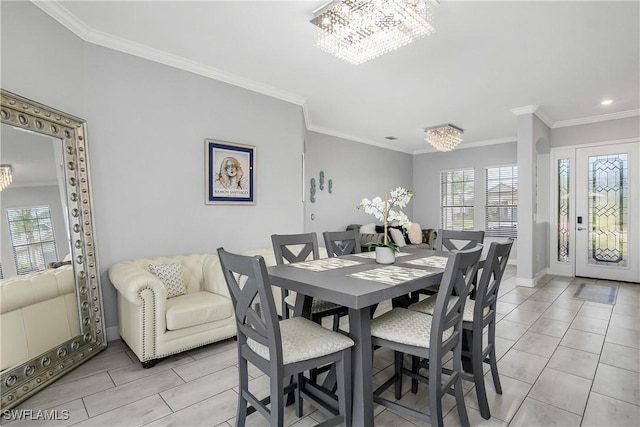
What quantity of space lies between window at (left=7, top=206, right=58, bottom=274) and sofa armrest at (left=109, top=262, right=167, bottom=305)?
468 millimetres

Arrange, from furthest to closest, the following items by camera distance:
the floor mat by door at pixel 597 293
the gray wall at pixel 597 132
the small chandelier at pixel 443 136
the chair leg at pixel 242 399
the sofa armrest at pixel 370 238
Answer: the sofa armrest at pixel 370 238
the small chandelier at pixel 443 136
the gray wall at pixel 597 132
the floor mat by door at pixel 597 293
the chair leg at pixel 242 399

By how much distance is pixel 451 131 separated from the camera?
568 centimetres

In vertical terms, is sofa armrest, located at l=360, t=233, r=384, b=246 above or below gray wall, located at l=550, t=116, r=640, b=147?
below

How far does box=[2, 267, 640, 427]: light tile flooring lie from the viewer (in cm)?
185

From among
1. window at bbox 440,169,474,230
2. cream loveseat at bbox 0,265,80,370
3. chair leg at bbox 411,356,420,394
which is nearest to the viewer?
cream loveseat at bbox 0,265,80,370

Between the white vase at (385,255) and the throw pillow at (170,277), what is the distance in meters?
1.84

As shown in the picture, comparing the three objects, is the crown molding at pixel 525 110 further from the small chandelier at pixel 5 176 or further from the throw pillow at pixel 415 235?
the small chandelier at pixel 5 176

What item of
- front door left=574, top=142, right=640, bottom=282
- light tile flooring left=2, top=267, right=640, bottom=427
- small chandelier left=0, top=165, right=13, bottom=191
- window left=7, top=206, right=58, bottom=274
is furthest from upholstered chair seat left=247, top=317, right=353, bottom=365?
front door left=574, top=142, right=640, bottom=282

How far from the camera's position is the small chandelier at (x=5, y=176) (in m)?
2.06

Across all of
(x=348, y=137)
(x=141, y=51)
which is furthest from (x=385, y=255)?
(x=348, y=137)

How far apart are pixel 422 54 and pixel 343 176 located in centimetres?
352

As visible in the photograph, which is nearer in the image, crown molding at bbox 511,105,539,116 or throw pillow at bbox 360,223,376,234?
crown molding at bbox 511,105,539,116

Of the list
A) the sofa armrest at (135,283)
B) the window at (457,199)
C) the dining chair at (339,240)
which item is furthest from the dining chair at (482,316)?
the window at (457,199)

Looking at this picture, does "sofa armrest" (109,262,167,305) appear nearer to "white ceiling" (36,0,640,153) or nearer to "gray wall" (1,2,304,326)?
"gray wall" (1,2,304,326)
